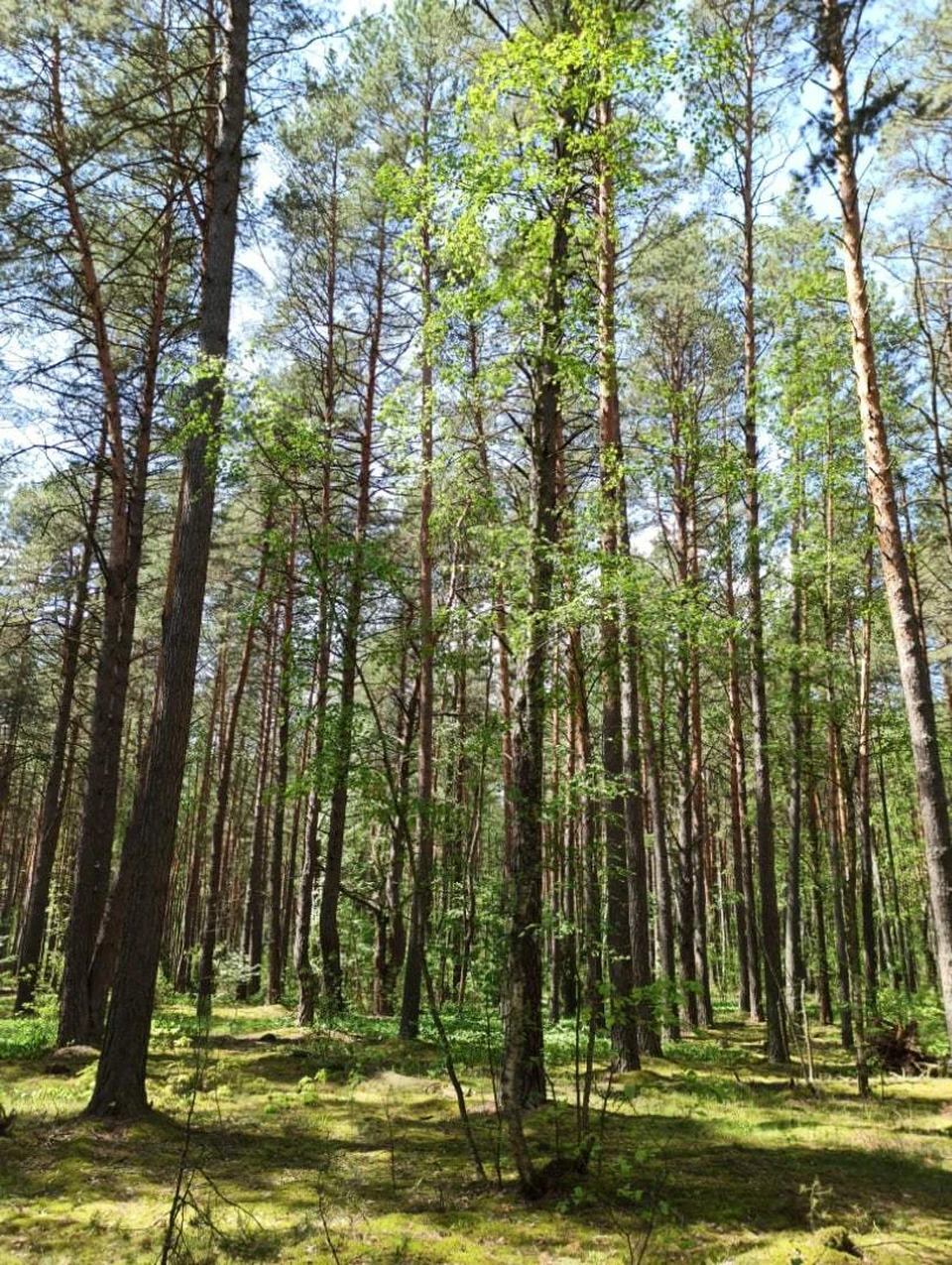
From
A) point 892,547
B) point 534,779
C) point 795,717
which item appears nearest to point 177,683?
point 534,779

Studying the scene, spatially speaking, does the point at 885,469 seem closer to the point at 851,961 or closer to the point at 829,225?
the point at 829,225

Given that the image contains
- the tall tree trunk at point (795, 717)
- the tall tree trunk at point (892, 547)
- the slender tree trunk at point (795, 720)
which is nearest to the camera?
the tall tree trunk at point (892, 547)

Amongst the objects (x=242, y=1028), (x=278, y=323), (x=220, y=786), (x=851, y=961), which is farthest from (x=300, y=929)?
(x=278, y=323)

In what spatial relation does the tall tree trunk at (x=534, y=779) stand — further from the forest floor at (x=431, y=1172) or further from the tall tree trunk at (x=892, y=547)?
the tall tree trunk at (x=892, y=547)

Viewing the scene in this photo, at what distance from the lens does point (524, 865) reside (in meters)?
5.41

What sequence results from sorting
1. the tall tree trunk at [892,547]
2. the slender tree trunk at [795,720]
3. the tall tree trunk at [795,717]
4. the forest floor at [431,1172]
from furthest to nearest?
the slender tree trunk at [795,720] → the tall tree trunk at [795,717] → the tall tree trunk at [892,547] → the forest floor at [431,1172]

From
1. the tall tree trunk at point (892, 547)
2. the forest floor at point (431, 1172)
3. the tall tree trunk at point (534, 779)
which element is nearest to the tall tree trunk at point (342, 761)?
the forest floor at point (431, 1172)

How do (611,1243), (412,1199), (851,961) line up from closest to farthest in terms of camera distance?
(611,1243), (412,1199), (851,961)

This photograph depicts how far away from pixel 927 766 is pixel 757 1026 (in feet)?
43.3

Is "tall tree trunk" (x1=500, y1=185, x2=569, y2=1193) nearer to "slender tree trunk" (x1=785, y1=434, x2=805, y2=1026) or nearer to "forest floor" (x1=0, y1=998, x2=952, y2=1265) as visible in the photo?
"forest floor" (x1=0, y1=998, x2=952, y2=1265)

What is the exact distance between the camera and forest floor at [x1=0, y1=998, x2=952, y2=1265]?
439cm

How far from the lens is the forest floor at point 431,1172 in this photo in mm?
4391

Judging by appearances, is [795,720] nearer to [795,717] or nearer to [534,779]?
[795,717]

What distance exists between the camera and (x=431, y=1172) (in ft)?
18.7
